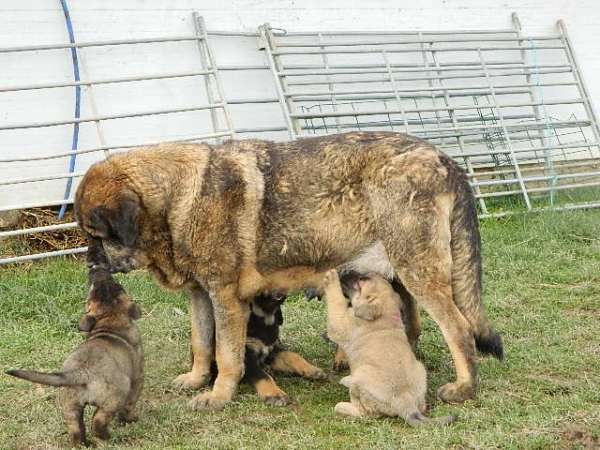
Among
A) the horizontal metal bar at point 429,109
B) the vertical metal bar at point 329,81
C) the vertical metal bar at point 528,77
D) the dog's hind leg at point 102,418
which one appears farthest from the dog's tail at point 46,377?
the vertical metal bar at point 528,77

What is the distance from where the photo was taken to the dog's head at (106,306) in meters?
5.84

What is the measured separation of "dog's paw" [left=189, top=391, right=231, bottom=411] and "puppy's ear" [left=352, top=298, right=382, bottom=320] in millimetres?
1119

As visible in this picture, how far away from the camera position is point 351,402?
19.1 ft

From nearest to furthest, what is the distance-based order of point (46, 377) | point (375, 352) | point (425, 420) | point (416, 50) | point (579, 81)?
point (46, 377), point (425, 420), point (375, 352), point (416, 50), point (579, 81)

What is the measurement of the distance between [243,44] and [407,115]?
2865 mm

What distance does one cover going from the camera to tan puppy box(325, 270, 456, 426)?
18.3 ft

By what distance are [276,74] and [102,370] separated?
7.26 metres

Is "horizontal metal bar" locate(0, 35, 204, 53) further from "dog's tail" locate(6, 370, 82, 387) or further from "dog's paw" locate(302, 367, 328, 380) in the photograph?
"dog's tail" locate(6, 370, 82, 387)

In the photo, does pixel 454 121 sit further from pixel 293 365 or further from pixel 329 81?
pixel 293 365

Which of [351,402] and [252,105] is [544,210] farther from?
[351,402]

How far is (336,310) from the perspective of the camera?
6.22 m

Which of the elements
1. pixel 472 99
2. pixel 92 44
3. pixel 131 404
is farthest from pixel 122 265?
pixel 472 99

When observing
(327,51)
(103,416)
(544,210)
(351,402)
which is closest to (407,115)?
(327,51)

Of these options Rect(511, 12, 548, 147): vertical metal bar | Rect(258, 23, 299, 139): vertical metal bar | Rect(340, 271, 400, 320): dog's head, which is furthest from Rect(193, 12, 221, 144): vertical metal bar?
Rect(340, 271, 400, 320): dog's head
